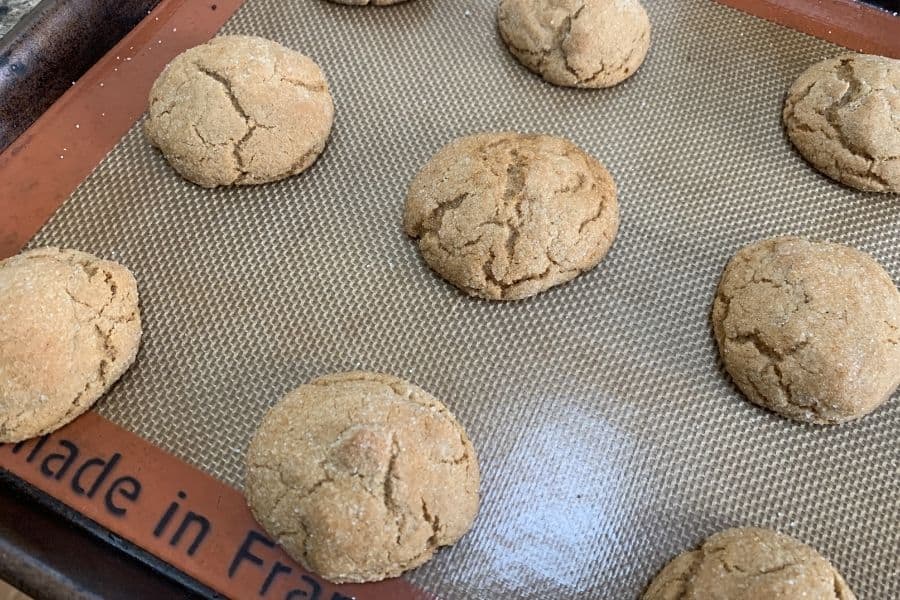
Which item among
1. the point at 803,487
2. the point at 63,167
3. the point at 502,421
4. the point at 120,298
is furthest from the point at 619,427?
the point at 63,167

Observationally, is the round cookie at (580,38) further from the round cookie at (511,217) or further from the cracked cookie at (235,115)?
the cracked cookie at (235,115)

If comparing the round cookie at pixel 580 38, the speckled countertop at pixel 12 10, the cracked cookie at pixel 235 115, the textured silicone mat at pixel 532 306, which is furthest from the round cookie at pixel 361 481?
the speckled countertop at pixel 12 10

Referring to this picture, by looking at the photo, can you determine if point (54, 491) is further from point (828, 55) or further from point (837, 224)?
point (828, 55)

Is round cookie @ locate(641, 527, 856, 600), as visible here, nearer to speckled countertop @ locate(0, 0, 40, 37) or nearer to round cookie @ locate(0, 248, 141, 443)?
round cookie @ locate(0, 248, 141, 443)

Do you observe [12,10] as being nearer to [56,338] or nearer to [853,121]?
[56,338]

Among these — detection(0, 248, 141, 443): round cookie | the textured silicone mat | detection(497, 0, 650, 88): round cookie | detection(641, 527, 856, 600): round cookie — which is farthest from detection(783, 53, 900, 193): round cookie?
detection(0, 248, 141, 443): round cookie

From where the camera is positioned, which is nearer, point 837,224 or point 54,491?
point 54,491
